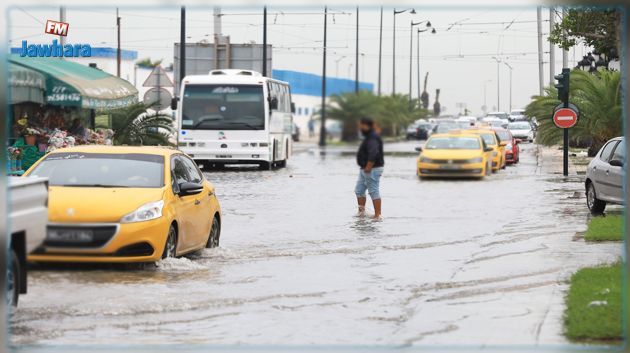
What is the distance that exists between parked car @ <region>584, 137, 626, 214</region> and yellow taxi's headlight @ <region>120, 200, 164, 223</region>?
8799 mm

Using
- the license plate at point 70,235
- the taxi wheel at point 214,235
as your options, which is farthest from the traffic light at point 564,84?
the license plate at point 70,235

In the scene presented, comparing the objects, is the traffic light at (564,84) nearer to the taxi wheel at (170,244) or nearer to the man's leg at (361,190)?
the man's leg at (361,190)

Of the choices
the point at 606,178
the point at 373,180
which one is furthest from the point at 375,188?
the point at 606,178

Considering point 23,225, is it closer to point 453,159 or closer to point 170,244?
point 170,244

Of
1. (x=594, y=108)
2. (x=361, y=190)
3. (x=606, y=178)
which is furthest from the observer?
(x=594, y=108)

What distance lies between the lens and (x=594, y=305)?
1123cm

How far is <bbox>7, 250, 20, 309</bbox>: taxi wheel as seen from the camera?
10602 millimetres

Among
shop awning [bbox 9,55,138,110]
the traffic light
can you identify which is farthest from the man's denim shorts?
the traffic light

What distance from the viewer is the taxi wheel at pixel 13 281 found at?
10.6 metres

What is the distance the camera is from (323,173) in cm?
3866

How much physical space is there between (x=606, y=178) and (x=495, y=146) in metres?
18.6

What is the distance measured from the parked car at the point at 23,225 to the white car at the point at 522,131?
42760 mm

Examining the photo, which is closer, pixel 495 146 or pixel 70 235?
pixel 70 235

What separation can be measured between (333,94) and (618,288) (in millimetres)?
9861
